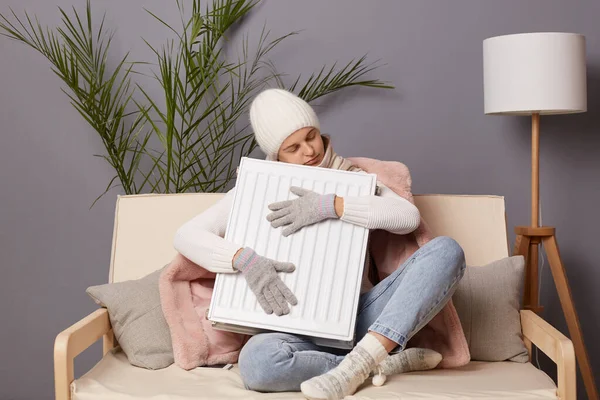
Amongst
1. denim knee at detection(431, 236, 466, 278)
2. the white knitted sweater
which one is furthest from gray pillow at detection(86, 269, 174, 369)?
denim knee at detection(431, 236, 466, 278)

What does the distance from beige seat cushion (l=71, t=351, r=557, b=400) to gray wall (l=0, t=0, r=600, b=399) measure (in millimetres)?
1137

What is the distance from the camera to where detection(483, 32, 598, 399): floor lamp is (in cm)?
249

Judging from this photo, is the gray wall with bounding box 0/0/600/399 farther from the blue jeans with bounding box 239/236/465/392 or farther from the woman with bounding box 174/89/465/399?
the blue jeans with bounding box 239/236/465/392

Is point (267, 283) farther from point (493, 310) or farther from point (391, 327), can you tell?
point (493, 310)

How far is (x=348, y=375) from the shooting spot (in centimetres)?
169

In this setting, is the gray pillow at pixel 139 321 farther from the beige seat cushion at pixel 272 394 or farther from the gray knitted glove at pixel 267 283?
the gray knitted glove at pixel 267 283

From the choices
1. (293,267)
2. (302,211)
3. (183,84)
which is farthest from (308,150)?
(183,84)

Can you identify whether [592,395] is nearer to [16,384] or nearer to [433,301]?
[433,301]

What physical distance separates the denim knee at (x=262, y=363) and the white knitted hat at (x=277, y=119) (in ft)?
1.84

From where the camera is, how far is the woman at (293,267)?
173 cm

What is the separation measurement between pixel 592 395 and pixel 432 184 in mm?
977

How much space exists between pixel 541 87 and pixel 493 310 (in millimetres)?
822

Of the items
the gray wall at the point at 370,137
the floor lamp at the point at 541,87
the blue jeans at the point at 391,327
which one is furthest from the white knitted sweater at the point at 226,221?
the gray wall at the point at 370,137

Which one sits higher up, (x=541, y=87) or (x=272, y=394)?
(x=541, y=87)
